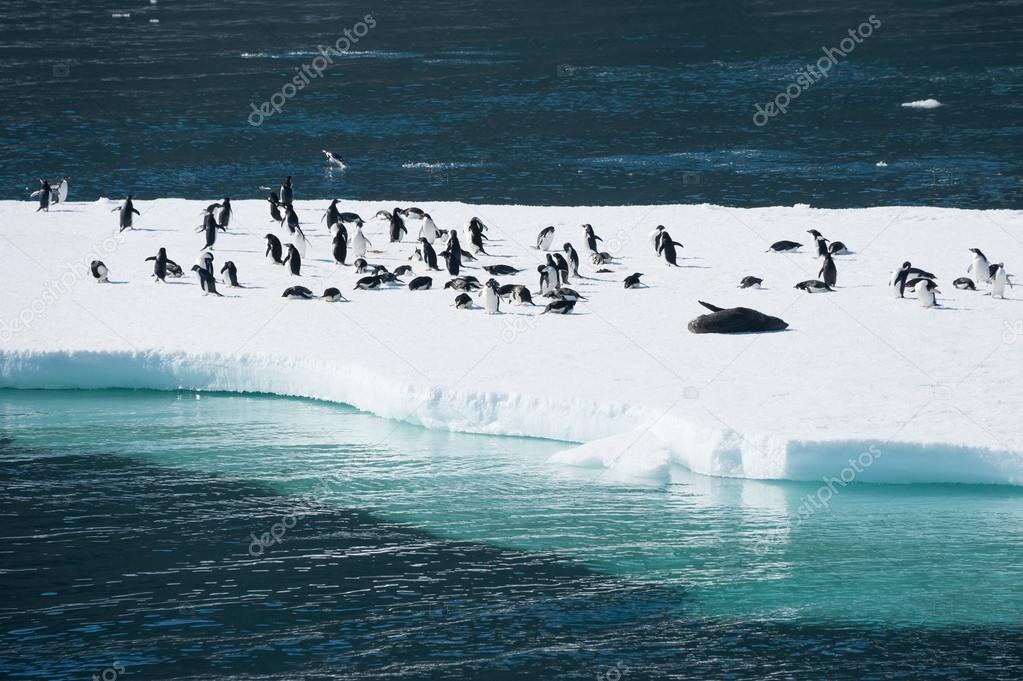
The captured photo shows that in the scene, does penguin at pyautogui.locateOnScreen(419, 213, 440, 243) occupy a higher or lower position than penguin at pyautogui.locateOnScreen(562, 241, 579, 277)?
higher

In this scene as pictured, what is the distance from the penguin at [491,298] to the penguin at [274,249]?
4857mm

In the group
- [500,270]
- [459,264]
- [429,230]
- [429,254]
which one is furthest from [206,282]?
[500,270]

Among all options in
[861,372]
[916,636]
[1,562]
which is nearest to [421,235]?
[861,372]

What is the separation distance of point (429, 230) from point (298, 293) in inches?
161

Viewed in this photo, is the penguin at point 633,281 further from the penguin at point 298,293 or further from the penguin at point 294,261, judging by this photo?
the penguin at point 294,261

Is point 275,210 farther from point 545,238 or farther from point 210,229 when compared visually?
point 545,238

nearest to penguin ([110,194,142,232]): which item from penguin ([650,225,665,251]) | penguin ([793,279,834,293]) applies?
penguin ([650,225,665,251])

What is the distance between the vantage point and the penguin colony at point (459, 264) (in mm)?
21719

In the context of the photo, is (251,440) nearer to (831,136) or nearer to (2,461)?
(2,461)

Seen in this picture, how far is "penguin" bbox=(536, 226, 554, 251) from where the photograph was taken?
82.2 feet

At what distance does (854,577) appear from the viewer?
1358 centimetres

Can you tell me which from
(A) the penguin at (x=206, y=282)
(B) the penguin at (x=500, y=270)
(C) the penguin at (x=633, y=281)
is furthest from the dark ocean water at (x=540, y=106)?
(A) the penguin at (x=206, y=282)

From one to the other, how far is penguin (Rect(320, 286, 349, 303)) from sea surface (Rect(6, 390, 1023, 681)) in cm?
403

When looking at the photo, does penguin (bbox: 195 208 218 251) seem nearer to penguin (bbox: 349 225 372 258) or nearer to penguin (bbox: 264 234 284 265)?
penguin (bbox: 264 234 284 265)
